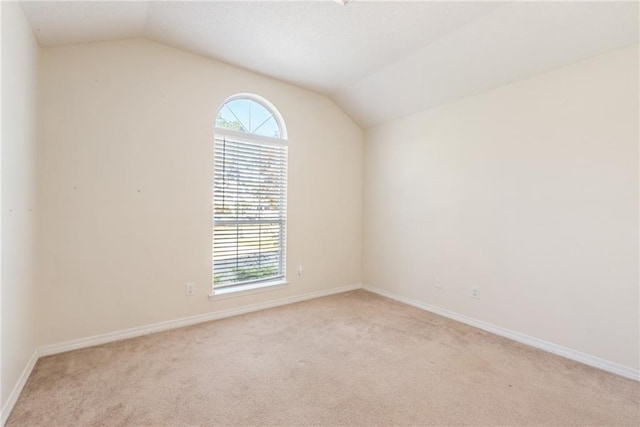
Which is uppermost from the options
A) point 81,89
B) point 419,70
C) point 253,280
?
point 419,70

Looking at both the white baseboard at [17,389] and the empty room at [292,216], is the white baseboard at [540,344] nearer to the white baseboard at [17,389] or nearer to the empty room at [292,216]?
the empty room at [292,216]

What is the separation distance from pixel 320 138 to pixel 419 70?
56.0 inches

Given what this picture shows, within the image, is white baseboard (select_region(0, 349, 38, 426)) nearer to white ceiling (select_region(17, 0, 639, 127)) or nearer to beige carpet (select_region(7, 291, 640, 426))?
beige carpet (select_region(7, 291, 640, 426))

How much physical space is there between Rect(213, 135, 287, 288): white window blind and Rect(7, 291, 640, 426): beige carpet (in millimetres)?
745

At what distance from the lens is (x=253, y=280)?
3.47 m

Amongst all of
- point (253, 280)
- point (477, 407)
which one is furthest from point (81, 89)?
point (477, 407)

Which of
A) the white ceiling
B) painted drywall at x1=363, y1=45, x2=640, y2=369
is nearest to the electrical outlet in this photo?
the white ceiling

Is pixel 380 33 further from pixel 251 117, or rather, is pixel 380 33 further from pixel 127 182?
pixel 127 182

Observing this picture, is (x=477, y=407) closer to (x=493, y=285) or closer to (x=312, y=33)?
(x=493, y=285)

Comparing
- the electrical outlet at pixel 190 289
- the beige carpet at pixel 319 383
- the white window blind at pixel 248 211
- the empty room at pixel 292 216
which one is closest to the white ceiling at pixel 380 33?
the empty room at pixel 292 216

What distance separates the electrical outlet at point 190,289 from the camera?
295 cm

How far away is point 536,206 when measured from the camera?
2588 mm

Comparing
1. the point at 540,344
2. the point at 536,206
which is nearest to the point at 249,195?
the point at 536,206

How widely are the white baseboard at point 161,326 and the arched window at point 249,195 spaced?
0.24 m
